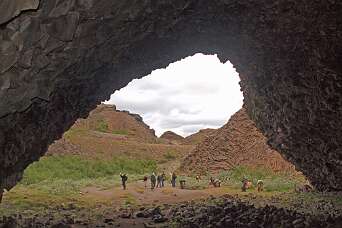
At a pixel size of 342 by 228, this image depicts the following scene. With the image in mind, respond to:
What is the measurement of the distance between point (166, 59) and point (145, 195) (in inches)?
521

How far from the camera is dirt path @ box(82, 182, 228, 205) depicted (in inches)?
997

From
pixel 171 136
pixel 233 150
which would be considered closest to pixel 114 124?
pixel 171 136

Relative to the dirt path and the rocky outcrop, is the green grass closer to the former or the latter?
the dirt path

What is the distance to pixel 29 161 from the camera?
41.7 ft

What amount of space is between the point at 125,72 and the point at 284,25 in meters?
5.50

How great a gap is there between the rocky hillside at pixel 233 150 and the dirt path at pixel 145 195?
1368 cm

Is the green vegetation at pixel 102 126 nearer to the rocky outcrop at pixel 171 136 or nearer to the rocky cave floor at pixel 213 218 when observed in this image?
the rocky outcrop at pixel 171 136

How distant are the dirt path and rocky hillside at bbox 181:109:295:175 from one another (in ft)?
44.9

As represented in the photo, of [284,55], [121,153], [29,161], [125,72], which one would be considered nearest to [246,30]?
[284,55]

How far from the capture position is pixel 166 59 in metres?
17.0

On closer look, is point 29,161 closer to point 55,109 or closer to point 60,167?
point 55,109

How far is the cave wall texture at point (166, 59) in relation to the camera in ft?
27.0

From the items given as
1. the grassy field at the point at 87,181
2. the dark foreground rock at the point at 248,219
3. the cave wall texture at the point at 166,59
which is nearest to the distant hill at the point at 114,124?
the grassy field at the point at 87,181

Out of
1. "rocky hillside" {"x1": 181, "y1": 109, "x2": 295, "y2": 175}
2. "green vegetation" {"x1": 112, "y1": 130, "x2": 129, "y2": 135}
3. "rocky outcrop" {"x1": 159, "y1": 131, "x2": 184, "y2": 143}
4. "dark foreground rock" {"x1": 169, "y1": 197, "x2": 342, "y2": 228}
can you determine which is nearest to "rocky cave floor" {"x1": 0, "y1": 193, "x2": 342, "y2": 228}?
"dark foreground rock" {"x1": 169, "y1": 197, "x2": 342, "y2": 228}
